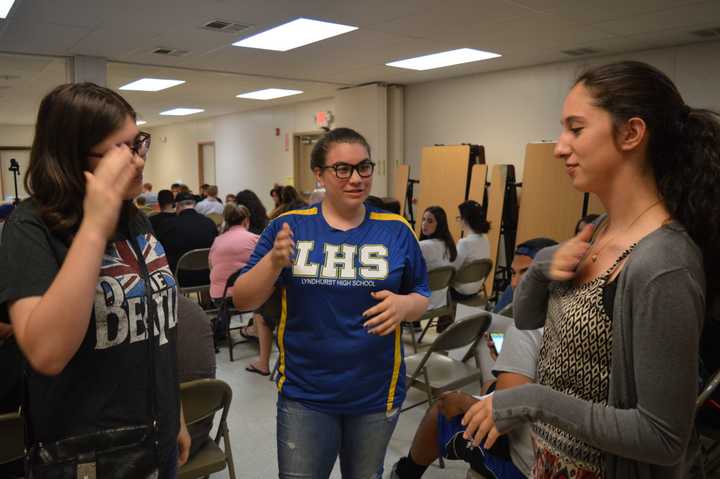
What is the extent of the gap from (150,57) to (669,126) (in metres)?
6.12

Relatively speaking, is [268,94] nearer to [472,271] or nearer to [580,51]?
[580,51]

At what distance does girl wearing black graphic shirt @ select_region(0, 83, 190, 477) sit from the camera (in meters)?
0.91

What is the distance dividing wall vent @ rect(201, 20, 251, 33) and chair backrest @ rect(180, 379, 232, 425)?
3.64m

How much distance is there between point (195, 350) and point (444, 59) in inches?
209

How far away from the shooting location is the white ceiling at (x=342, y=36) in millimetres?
4086

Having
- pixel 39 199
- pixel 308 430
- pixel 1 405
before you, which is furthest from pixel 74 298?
pixel 1 405

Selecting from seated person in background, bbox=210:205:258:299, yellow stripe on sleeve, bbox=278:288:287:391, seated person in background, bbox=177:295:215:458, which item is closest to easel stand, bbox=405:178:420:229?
seated person in background, bbox=210:205:258:299

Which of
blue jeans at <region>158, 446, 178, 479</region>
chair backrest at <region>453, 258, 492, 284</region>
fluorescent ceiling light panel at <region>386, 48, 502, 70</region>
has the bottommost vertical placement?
chair backrest at <region>453, 258, 492, 284</region>

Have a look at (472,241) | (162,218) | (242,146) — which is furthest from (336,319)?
(242,146)

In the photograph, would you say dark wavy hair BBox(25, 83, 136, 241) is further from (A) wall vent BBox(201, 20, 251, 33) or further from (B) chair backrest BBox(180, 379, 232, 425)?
(A) wall vent BBox(201, 20, 251, 33)

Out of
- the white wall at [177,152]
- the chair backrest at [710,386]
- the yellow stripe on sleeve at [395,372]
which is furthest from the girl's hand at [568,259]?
the white wall at [177,152]

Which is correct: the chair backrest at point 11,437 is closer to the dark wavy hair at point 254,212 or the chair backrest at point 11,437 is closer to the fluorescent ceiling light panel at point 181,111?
the dark wavy hair at point 254,212

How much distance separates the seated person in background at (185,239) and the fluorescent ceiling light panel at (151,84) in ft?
12.2

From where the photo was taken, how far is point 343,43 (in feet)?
17.4
